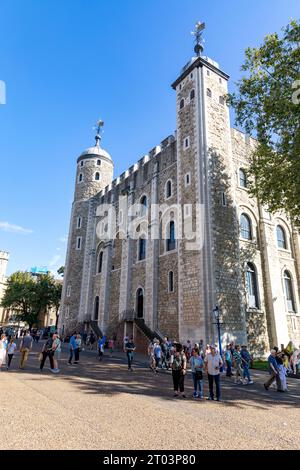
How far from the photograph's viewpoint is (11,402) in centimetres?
675

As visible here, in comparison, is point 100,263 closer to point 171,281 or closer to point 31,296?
point 171,281

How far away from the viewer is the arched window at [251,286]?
63.7 feet

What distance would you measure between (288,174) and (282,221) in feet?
27.5

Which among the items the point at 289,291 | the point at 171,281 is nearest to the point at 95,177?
the point at 171,281

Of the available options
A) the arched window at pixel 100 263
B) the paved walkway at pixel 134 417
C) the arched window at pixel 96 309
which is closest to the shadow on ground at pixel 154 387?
the paved walkway at pixel 134 417

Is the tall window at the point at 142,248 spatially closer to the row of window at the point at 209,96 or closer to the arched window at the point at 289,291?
the arched window at the point at 289,291

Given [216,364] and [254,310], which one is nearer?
[216,364]

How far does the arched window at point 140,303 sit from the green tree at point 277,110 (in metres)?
11.9

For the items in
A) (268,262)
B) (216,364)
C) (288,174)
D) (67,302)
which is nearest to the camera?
(216,364)

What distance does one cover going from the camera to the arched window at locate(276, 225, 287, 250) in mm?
22777

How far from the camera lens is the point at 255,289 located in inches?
781

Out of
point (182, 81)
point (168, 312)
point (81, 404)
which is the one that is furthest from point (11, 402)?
point (182, 81)

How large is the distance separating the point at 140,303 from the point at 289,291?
37.0 ft

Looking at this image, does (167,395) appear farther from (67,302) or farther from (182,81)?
(67,302)
